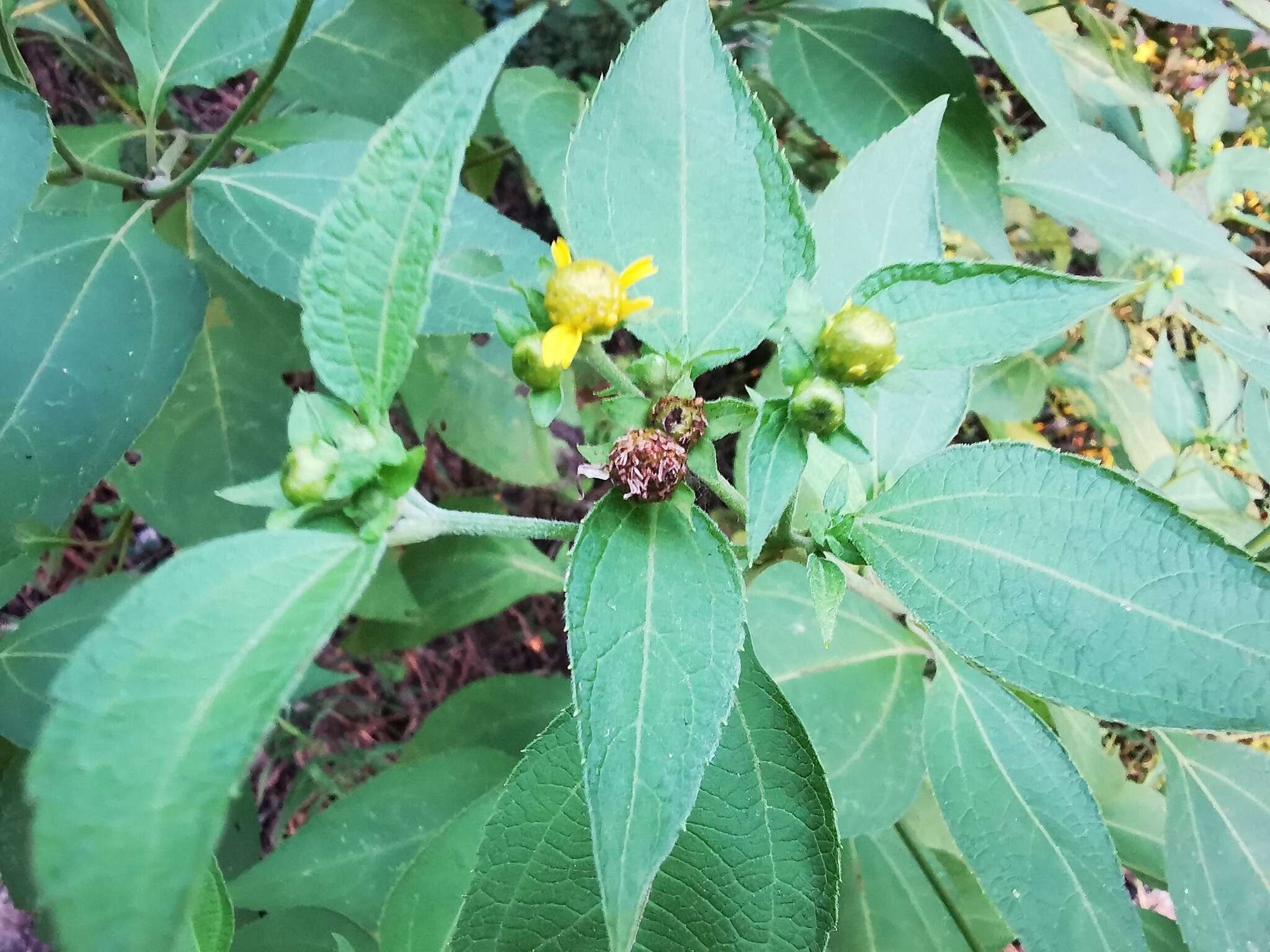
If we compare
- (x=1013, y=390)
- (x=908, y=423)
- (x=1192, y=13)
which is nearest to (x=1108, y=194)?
(x=1192, y=13)

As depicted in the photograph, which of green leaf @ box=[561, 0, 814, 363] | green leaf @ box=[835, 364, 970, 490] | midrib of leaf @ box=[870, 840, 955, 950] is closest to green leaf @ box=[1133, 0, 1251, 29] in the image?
green leaf @ box=[835, 364, 970, 490]

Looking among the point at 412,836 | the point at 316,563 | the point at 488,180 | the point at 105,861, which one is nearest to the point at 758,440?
the point at 316,563

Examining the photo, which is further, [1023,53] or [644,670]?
[1023,53]

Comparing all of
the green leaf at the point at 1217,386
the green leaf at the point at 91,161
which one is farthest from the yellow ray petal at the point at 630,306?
the green leaf at the point at 1217,386

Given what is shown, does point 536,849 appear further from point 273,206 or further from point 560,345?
point 273,206

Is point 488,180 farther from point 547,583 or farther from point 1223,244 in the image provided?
point 1223,244

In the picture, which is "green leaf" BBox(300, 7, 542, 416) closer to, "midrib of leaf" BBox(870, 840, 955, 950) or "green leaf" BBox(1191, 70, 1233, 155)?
"midrib of leaf" BBox(870, 840, 955, 950)

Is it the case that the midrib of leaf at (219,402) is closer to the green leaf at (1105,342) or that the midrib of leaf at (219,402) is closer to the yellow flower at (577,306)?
the yellow flower at (577,306)
